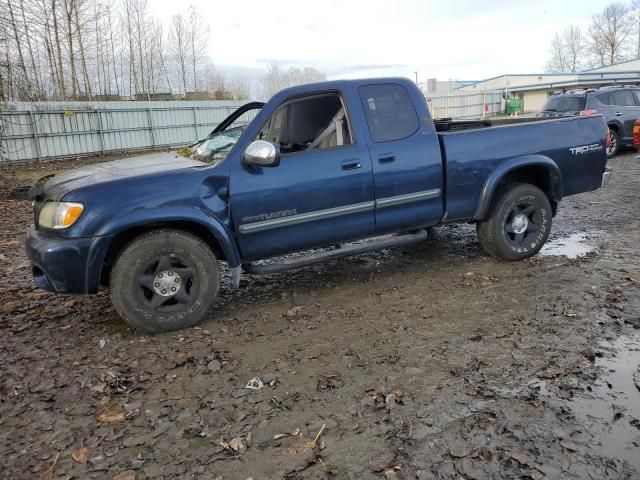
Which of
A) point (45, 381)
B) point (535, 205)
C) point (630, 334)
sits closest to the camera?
point (45, 381)

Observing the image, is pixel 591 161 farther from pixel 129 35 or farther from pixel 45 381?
pixel 129 35

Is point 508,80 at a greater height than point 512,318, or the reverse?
point 508,80

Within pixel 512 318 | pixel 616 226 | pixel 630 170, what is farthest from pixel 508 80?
pixel 512 318

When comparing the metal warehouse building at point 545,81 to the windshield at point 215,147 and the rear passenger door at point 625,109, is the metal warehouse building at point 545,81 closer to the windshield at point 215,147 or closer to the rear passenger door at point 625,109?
the rear passenger door at point 625,109

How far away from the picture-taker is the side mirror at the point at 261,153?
4.00 meters

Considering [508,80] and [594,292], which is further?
[508,80]

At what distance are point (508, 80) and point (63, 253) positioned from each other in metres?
59.5

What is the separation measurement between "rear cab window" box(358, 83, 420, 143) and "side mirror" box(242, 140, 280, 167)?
3.43 ft

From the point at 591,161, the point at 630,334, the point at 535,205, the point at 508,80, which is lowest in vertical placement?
the point at 630,334

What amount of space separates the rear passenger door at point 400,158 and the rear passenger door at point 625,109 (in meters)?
10.8

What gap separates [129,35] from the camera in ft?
114

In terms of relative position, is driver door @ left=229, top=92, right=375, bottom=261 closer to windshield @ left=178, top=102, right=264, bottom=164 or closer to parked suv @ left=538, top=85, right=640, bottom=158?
windshield @ left=178, top=102, right=264, bottom=164

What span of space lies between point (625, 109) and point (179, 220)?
43.3ft

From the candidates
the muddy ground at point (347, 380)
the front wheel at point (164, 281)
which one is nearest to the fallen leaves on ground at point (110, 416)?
the muddy ground at point (347, 380)
